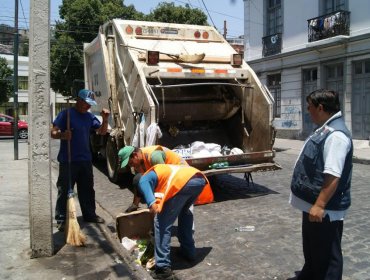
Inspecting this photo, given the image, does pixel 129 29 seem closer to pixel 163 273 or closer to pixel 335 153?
pixel 163 273

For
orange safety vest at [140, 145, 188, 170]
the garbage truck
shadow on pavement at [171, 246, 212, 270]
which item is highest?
the garbage truck

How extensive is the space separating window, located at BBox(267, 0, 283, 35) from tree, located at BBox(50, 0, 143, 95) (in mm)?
7911

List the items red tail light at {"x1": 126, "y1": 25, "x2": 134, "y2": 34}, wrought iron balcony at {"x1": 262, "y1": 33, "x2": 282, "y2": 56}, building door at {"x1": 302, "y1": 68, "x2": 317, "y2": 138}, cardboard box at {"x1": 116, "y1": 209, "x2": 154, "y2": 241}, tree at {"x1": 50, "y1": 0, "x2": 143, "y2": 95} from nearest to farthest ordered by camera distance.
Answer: cardboard box at {"x1": 116, "y1": 209, "x2": 154, "y2": 241} → red tail light at {"x1": 126, "y1": 25, "x2": 134, "y2": 34} → building door at {"x1": 302, "y1": 68, "x2": 317, "y2": 138} → wrought iron balcony at {"x1": 262, "y1": 33, "x2": 282, "y2": 56} → tree at {"x1": 50, "y1": 0, "x2": 143, "y2": 95}

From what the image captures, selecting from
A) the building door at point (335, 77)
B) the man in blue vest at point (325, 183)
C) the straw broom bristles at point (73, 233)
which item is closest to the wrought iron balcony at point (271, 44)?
the building door at point (335, 77)

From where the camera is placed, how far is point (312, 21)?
1777cm

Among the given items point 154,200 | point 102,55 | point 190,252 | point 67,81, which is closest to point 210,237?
point 190,252

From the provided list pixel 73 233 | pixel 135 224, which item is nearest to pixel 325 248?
pixel 135 224

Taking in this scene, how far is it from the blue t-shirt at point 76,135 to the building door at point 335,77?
13219 millimetres

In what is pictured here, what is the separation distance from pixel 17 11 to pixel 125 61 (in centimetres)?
763

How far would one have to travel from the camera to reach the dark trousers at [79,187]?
534cm

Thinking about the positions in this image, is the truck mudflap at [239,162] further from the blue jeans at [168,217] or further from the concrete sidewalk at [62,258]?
the blue jeans at [168,217]

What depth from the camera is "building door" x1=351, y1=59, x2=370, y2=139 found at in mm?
15602

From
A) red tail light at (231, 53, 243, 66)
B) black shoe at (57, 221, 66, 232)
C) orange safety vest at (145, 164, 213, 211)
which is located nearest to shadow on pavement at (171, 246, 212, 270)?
orange safety vest at (145, 164, 213, 211)

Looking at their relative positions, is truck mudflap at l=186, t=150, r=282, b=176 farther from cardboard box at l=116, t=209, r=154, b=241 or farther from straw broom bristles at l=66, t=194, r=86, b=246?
straw broom bristles at l=66, t=194, r=86, b=246
